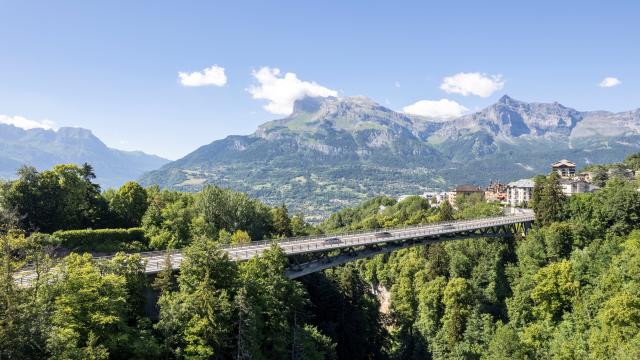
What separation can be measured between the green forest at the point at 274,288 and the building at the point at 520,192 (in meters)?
59.9

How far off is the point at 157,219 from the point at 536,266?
53380mm

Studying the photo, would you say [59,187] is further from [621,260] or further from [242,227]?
[621,260]

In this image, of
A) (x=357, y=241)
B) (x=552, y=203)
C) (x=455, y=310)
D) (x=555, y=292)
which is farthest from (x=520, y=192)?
(x=357, y=241)

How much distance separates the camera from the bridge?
153 feet

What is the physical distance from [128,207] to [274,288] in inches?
1459

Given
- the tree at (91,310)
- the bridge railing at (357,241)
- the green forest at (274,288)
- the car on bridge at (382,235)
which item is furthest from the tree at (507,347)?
the tree at (91,310)

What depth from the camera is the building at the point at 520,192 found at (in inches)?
5103

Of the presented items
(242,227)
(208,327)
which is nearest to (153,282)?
(208,327)

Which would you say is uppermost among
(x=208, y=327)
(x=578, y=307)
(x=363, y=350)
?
(x=208, y=327)

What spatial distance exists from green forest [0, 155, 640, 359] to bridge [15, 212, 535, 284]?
97.7 inches

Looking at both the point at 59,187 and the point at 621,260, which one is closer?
Answer: the point at 621,260

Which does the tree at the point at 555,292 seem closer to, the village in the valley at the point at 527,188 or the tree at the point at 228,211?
the tree at the point at 228,211

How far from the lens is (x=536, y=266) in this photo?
6047 cm

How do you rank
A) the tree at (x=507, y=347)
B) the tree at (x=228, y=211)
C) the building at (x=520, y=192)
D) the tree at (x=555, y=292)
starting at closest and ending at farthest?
the tree at (x=507, y=347), the tree at (x=555, y=292), the tree at (x=228, y=211), the building at (x=520, y=192)
